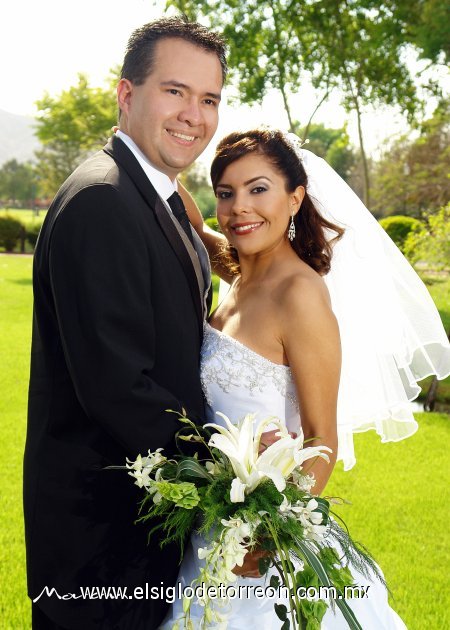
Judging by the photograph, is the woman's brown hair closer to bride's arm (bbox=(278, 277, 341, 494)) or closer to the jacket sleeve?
bride's arm (bbox=(278, 277, 341, 494))

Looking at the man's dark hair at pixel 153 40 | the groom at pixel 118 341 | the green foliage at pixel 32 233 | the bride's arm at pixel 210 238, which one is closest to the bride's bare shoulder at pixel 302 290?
the groom at pixel 118 341

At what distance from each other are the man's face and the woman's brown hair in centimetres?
29

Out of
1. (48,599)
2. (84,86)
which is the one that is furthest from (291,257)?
(84,86)

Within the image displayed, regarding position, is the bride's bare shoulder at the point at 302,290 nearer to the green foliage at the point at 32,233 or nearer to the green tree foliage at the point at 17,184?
the green foliage at the point at 32,233

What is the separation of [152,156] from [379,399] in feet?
5.70

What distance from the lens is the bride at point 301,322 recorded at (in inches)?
122

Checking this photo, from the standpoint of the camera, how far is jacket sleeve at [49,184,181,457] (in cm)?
253

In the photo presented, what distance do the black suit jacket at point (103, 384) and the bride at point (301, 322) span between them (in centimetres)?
32

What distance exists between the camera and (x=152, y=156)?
312cm

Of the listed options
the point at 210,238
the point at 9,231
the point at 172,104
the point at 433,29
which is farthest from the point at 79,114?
the point at 172,104

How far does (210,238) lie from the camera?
Answer: 4.37m

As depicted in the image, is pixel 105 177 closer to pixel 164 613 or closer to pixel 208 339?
pixel 208 339

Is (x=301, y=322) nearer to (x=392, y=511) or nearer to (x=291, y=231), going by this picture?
(x=291, y=231)

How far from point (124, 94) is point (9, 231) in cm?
3643
